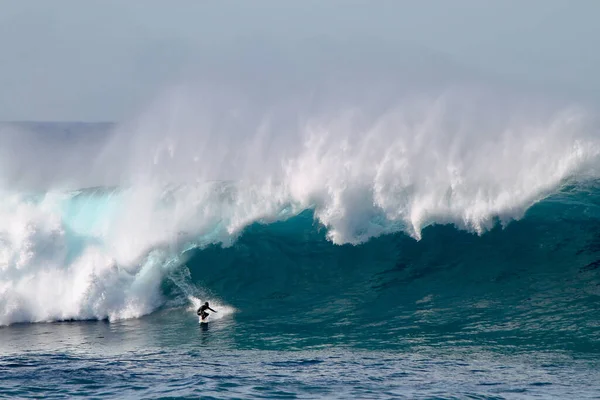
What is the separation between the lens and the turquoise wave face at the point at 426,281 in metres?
15.1

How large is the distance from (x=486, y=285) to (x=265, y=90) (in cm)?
1662

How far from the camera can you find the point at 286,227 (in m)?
21.0

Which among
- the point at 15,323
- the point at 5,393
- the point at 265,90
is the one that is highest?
the point at 265,90

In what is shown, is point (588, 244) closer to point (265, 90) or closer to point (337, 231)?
point (337, 231)

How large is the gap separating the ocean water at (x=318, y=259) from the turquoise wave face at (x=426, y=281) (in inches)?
2.3

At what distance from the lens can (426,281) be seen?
18.2 metres

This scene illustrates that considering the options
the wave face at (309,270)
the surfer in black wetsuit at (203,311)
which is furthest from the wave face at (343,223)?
the surfer in black wetsuit at (203,311)

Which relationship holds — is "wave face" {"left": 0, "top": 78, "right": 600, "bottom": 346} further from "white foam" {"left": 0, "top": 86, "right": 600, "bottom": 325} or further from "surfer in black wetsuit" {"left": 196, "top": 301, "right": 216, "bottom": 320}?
"surfer in black wetsuit" {"left": 196, "top": 301, "right": 216, "bottom": 320}

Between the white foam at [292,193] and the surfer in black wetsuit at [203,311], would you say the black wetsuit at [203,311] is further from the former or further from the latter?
the white foam at [292,193]

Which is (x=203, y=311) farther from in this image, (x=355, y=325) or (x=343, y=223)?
(x=343, y=223)

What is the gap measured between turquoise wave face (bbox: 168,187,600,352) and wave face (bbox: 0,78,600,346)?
0.06 meters

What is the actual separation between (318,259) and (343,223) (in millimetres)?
1322

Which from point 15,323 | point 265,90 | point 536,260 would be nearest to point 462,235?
point 536,260

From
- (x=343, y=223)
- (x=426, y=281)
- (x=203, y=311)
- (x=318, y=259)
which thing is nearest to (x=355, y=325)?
(x=426, y=281)
